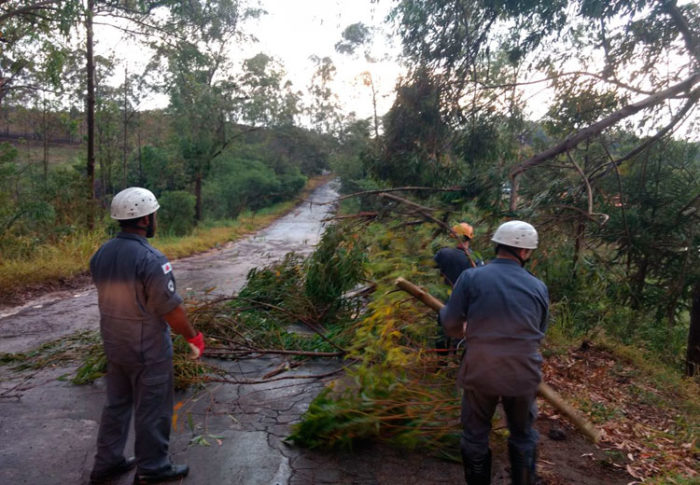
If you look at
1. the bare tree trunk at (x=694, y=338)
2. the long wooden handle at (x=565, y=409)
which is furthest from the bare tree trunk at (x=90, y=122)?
the bare tree trunk at (x=694, y=338)

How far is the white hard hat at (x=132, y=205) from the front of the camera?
311 cm

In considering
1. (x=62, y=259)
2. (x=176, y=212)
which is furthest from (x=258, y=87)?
(x=62, y=259)

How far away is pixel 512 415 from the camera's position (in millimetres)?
2973

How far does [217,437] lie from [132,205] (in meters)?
1.83

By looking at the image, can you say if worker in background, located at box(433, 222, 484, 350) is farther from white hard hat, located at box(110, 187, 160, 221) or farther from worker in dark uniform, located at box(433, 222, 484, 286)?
white hard hat, located at box(110, 187, 160, 221)

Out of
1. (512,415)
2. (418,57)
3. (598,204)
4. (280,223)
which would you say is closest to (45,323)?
(512,415)

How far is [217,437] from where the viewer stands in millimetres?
3852

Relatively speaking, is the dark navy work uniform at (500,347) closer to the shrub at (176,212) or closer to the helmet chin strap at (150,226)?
the helmet chin strap at (150,226)

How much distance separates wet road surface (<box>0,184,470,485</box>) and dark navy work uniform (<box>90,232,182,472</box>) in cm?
41

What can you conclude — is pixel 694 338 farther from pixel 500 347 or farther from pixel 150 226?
pixel 150 226

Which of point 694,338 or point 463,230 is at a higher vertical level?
point 463,230

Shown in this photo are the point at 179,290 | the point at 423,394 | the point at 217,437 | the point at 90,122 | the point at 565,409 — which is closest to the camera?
the point at 565,409

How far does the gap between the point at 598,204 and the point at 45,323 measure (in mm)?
8296

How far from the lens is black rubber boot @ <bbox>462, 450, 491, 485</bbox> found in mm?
2961
